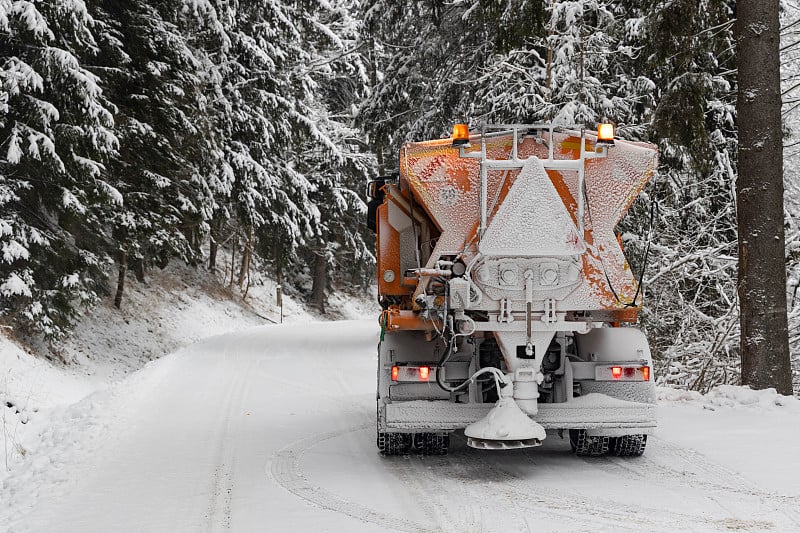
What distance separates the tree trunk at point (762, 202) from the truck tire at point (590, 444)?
10.1 ft

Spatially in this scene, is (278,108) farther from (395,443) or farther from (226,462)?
(395,443)

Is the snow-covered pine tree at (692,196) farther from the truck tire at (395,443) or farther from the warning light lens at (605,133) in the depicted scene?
the truck tire at (395,443)

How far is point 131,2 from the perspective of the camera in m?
16.5

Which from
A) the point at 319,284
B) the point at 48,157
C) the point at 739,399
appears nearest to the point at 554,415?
the point at 739,399

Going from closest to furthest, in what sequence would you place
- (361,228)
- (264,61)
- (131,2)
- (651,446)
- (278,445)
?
(651,446), (278,445), (131,2), (264,61), (361,228)

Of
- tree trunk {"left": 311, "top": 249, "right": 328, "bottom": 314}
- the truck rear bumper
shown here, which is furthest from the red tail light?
tree trunk {"left": 311, "top": 249, "right": 328, "bottom": 314}

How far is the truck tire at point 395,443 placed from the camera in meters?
7.39

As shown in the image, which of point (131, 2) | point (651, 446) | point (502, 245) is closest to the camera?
point (502, 245)

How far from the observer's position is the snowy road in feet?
17.9

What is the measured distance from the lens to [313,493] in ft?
20.4

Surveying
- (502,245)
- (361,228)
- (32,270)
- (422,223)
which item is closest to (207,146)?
(32,270)

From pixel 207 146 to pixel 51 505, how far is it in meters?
13.5

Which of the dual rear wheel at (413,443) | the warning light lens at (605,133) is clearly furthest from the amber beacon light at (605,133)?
the dual rear wheel at (413,443)

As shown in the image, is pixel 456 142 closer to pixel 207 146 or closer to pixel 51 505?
pixel 51 505
